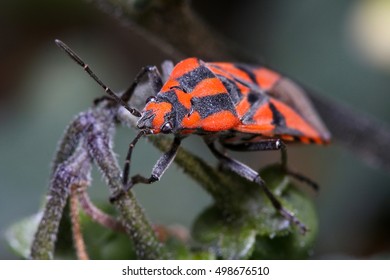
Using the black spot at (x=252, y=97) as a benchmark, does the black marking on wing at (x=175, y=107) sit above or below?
below

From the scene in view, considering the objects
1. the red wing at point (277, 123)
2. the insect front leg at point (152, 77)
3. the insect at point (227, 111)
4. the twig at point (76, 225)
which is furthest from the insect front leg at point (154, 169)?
the red wing at point (277, 123)

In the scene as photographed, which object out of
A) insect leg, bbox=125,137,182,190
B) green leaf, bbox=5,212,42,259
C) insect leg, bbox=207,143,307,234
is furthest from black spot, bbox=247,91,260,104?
green leaf, bbox=5,212,42,259

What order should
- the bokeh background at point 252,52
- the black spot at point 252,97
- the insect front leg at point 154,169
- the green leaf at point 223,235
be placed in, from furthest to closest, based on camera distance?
the bokeh background at point 252,52
the black spot at point 252,97
the green leaf at point 223,235
the insect front leg at point 154,169

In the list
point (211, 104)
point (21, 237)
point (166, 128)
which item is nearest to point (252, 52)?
point (211, 104)

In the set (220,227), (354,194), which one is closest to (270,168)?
(220,227)

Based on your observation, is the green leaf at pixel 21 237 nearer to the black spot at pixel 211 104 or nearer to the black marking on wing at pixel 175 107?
the black marking on wing at pixel 175 107

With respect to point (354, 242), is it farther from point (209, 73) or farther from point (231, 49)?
point (209, 73)

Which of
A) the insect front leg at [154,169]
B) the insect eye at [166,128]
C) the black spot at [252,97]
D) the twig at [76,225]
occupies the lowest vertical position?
the twig at [76,225]

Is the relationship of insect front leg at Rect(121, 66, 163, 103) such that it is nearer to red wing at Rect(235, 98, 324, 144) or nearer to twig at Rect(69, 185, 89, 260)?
red wing at Rect(235, 98, 324, 144)
